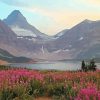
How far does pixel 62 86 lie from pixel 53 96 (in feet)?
2.77

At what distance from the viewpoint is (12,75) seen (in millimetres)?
16734

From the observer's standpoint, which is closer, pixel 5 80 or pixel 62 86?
pixel 5 80

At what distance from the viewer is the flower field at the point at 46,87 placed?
1241cm

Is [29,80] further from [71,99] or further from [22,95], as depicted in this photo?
[71,99]

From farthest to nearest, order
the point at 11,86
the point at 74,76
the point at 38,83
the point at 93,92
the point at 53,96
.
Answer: the point at 74,76, the point at 38,83, the point at 53,96, the point at 11,86, the point at 93,92

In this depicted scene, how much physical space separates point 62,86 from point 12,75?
8.32 feet

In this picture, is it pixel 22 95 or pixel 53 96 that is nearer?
pixel 22 95

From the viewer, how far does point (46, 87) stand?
632 inches

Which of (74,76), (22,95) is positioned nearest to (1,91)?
(22,95)

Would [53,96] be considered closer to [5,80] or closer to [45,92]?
[45,92]

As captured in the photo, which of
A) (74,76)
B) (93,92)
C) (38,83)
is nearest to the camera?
(93,92)

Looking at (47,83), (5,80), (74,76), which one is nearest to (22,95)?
(5,80)

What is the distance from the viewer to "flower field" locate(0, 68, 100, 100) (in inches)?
488

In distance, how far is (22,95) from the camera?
13.2m
